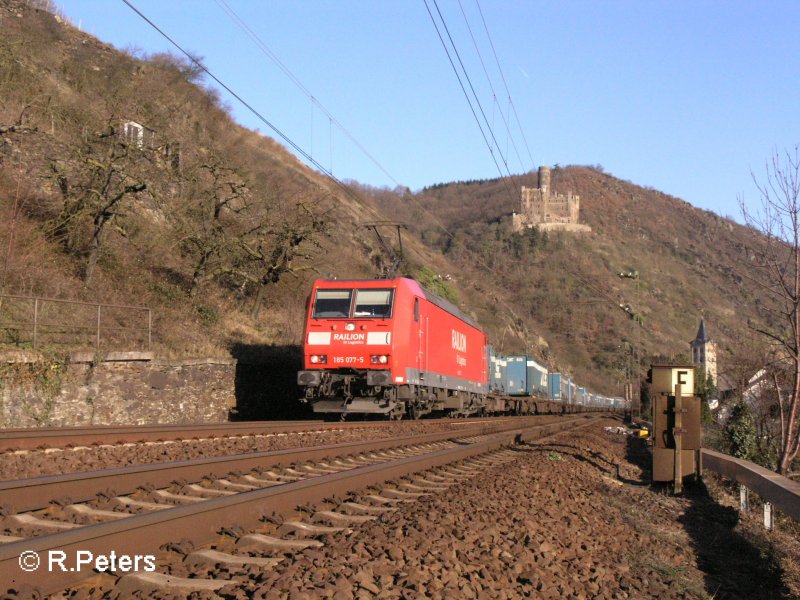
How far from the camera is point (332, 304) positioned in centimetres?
1883

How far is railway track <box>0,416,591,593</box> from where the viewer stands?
13.5ft

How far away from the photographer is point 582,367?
9544cm

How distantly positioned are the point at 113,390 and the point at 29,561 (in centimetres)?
1366

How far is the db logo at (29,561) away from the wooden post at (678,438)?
342 inches

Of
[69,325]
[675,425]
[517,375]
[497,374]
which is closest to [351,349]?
[69,325]

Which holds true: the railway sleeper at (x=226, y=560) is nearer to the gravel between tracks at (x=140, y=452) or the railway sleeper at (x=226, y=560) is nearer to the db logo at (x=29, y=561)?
the db logo at (x=29, y=561)

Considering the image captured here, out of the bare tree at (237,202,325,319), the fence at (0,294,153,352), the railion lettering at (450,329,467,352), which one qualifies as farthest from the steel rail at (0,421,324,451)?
the bare tree at (237,202,325,319)

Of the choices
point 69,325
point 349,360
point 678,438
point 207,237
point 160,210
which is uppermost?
point 160,210

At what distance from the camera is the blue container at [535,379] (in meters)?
41.2

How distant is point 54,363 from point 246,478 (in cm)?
914

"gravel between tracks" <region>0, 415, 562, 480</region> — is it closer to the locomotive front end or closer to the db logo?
the locomotive front end

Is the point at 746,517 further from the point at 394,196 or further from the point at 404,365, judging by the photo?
the point at 394,196

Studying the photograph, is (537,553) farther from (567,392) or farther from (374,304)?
(567,392)

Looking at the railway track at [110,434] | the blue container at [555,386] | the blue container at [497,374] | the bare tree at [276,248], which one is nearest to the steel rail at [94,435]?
the railway track at [110,434]
